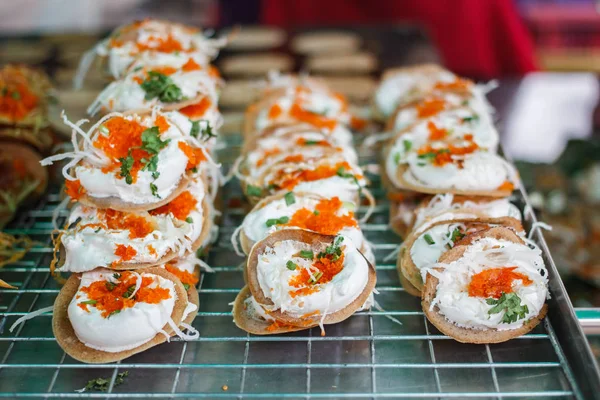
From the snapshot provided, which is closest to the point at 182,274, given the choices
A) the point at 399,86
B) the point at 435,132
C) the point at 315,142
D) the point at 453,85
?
the point at 315,142

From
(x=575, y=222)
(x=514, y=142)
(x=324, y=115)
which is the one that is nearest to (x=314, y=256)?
(x=324, y=115)

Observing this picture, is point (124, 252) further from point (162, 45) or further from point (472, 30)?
point (472, 30)

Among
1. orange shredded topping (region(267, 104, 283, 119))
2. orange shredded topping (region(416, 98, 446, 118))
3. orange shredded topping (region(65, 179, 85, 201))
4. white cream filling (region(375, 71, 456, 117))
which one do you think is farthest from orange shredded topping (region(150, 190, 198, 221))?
white cream filling (region(375, 71, 456, 117))

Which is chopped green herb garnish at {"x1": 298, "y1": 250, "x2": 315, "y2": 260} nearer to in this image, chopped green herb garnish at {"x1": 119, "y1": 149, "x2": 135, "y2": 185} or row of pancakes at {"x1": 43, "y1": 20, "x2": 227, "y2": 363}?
row of pancakes at {"x1": 43, "y1": 20, "x2": 227, "y2": 363}

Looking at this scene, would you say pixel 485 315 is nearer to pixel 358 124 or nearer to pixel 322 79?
pixel 358 124

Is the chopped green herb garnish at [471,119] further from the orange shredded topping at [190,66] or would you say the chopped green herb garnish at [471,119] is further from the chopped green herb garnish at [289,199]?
the orange shredded topping at [190,66]

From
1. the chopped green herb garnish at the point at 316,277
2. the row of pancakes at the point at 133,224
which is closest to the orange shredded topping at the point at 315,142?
the row of pancakes at the point at 133,224
